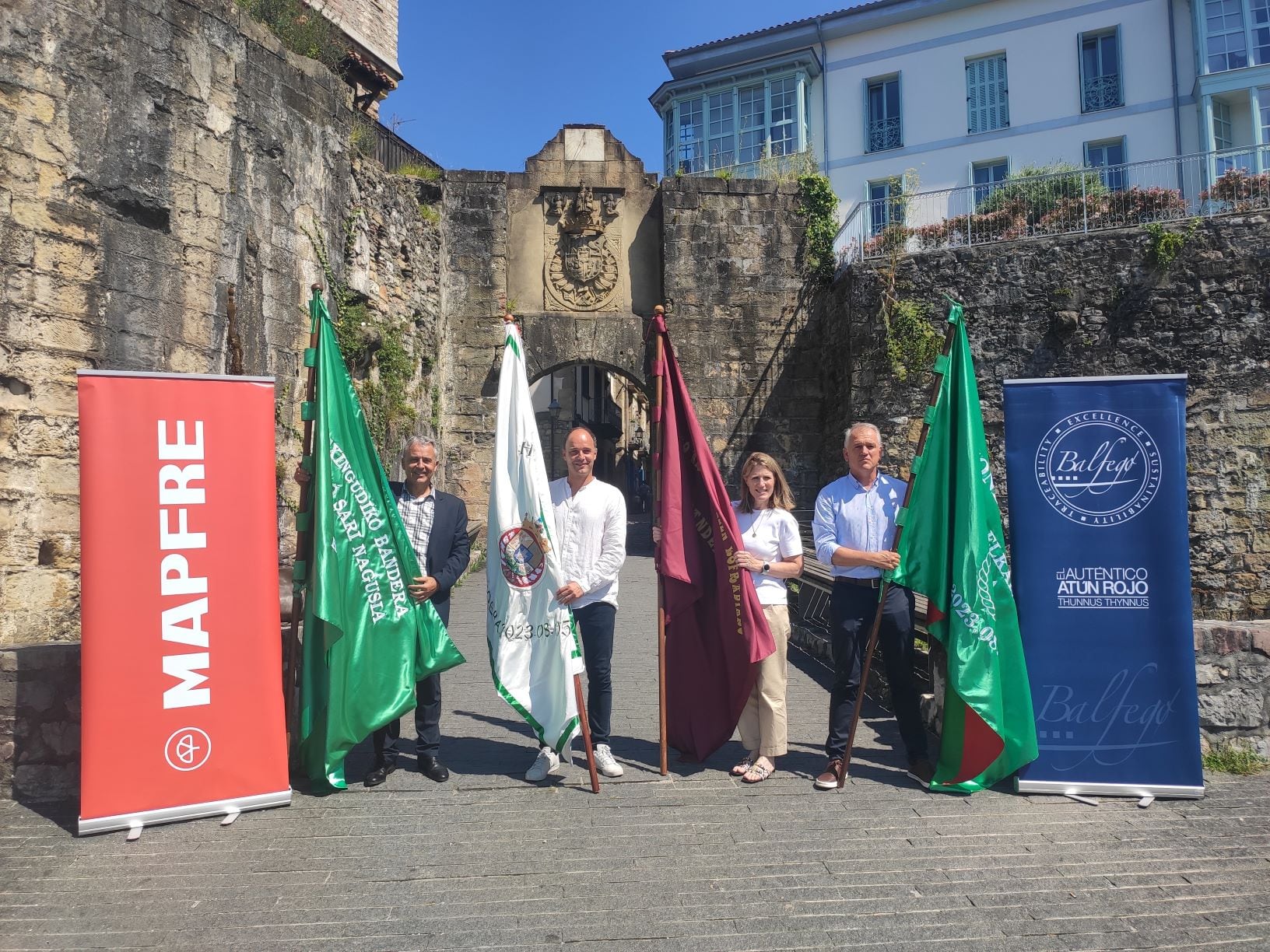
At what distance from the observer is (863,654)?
4.48 m

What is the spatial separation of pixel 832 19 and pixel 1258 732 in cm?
2293

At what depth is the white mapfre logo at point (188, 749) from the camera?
3867mm

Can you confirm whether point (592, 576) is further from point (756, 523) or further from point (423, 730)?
point (423, 730)

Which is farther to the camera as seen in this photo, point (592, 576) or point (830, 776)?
point (592, 576)

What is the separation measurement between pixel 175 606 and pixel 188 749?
2.08 feet

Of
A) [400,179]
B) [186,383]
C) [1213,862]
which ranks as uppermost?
[400,179]

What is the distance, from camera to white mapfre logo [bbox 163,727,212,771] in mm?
3867

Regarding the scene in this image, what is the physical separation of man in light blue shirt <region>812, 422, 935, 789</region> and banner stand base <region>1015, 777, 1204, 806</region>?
465mm

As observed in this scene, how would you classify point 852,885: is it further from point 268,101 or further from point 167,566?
point 268,101

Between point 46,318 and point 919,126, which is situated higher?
point 919,126

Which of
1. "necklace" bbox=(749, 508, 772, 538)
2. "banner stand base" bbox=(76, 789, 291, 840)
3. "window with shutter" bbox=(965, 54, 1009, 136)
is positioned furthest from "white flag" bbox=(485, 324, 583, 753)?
"window with shutter" bbox=(965, 54, 1009, 136)

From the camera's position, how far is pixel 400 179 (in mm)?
12875

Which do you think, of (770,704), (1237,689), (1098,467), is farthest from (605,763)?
(1237,689)

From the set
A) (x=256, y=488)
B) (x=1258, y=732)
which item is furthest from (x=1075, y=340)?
(x=256, y=488)
